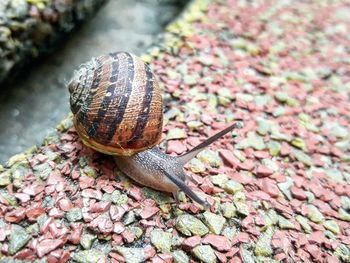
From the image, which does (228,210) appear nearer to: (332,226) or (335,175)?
(332,226)

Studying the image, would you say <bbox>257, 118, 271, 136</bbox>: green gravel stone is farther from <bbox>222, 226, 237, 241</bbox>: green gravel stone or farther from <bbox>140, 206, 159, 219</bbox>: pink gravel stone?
<bbox>140, 206, 159, 219</bbox>: pink gravel stone

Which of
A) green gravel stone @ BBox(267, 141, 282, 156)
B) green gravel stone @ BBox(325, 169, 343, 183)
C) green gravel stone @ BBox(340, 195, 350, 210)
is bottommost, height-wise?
green gravel stone @ BBox(340, 195, 350, 210)

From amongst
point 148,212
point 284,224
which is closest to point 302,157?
point 284,224

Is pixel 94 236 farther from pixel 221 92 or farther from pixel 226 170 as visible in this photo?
pixel 221 92

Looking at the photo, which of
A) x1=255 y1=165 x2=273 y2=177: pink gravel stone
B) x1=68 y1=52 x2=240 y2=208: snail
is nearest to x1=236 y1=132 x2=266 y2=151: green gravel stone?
x1=255 y1=165 x2=273 y2=177: pink gravel stone

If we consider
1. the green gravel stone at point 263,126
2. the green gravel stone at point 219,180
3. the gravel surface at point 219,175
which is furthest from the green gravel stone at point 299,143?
the green gravel stone at point 219,180
